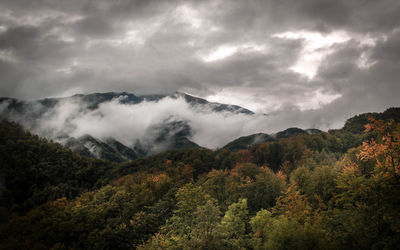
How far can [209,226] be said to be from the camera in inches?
1629

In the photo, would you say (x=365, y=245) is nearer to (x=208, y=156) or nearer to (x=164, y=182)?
(x=164, y=182)

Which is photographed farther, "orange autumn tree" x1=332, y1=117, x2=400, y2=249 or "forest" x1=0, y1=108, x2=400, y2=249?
"forest" x1=0, y1=108, x2=400, y2=249

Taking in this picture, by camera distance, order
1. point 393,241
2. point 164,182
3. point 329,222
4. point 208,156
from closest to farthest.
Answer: point 393,241 < point 329,222 < point 164,182 < point 208,156

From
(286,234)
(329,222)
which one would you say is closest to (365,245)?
(286,234)

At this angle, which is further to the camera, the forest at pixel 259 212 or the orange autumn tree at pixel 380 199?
the forest at pixel 259 212

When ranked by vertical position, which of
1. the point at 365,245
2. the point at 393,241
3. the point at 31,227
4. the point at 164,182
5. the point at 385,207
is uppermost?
the point at 385,207

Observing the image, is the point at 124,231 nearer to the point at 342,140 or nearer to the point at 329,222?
the point at 329,222

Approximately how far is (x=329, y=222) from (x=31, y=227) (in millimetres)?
103786

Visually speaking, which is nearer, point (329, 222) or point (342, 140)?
point (329, 222)

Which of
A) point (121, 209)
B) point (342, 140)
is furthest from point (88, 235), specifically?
point (342, 140)

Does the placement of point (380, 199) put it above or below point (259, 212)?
above

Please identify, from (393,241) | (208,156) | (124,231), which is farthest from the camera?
(208,156)

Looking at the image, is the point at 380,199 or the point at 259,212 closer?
the point at 380,199

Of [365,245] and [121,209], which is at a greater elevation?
[365,245]
